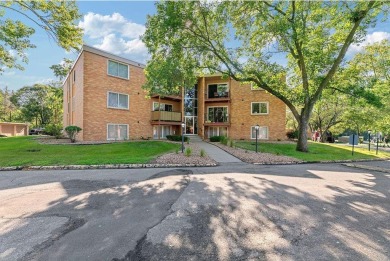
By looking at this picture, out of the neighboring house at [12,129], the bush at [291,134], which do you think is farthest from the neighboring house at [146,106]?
the neighboring house at [12,129]

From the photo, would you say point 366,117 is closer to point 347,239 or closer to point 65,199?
point 347,239

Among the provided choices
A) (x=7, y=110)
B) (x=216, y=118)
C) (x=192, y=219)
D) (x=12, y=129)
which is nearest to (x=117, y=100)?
(x=216, y=118)

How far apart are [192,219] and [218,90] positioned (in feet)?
83.4

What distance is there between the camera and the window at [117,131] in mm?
20781

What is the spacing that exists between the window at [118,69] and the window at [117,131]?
5.05 metres

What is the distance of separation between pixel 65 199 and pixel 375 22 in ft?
69.4

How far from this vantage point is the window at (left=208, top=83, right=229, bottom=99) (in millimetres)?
28102

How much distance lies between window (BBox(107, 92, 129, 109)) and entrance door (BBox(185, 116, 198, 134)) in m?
9.71

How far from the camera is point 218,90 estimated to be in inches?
1122

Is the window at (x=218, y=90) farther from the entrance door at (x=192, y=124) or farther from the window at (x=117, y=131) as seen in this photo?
the window at (x=117, y=131)

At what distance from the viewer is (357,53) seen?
27.3 m

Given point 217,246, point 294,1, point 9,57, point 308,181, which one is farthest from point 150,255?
point 9,57

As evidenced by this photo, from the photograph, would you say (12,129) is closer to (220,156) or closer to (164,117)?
(164,117)

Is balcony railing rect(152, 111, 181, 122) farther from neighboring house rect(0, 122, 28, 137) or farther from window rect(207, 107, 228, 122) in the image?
neighboring house rect(0, 122, 28, 137)
